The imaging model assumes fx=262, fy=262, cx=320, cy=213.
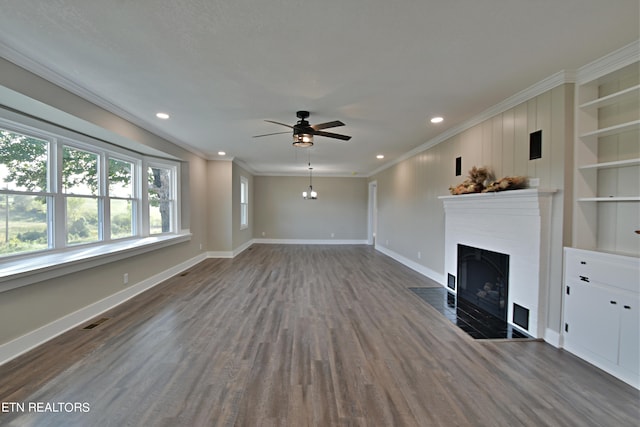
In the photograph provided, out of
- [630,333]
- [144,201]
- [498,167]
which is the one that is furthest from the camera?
[144,201]

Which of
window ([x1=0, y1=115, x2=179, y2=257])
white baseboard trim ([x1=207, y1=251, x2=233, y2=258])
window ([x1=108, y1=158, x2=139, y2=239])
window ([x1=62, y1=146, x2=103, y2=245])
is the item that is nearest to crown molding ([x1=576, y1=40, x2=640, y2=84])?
window ([x1=0, y1=115, x2=179, y2=257])

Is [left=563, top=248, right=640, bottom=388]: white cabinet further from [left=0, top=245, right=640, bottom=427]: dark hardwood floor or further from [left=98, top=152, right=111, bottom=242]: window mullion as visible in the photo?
[left=98, top=152, right=111, bottom=242]: window mullion

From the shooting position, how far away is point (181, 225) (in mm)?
5547

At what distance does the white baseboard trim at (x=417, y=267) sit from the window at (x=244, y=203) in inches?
177

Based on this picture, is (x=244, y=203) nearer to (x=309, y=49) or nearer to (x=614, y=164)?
(x=309, y=49)

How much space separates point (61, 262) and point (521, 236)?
486 centimetres

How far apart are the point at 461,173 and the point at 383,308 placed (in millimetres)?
2389

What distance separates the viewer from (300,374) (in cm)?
209

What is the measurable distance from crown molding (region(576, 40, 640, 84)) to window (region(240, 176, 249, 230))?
743 centimetres

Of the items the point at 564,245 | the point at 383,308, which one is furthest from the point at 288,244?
the point at 564,245

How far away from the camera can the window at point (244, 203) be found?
8273mm

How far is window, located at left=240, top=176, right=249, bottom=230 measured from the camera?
8273mm

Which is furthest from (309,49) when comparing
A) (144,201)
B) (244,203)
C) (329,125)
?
(244,203)

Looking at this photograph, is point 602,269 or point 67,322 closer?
point 602,269
